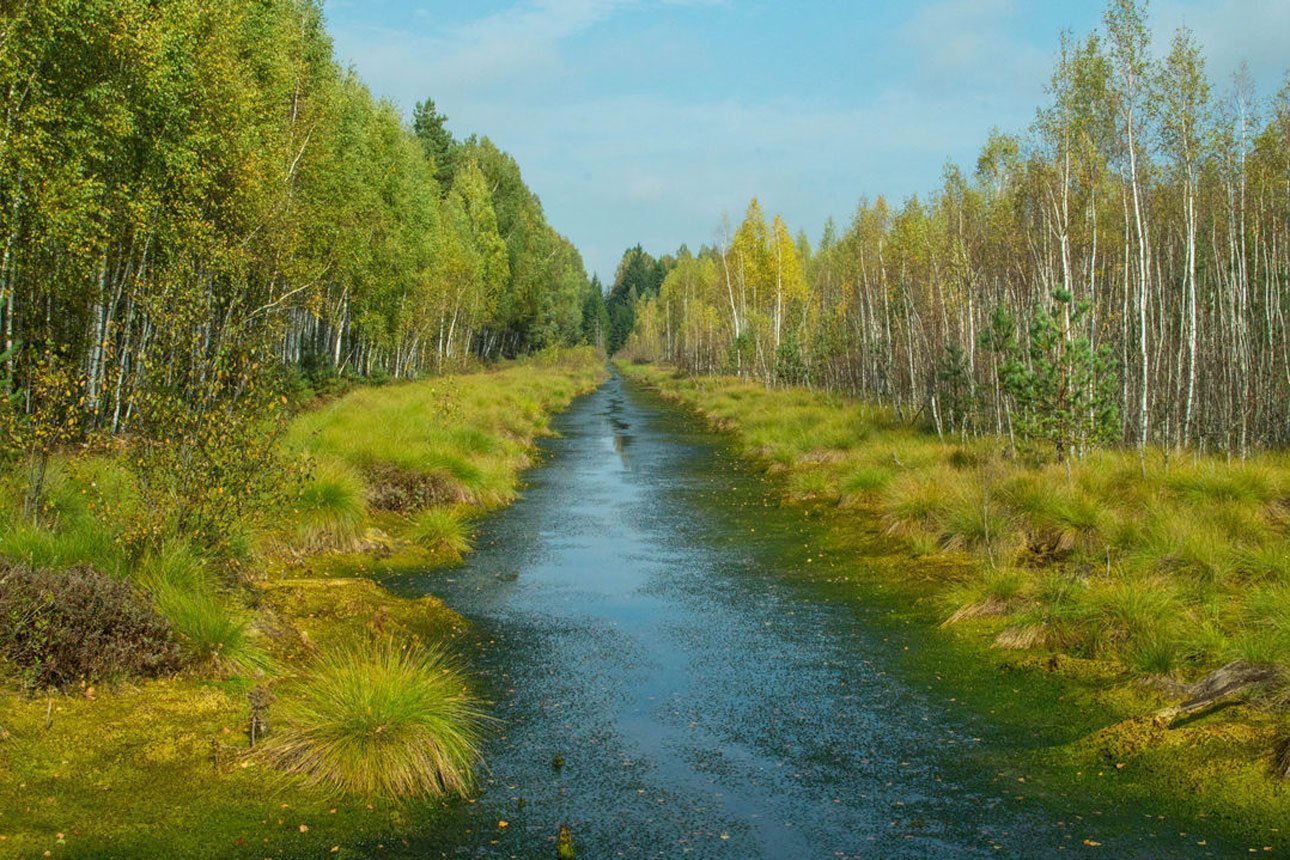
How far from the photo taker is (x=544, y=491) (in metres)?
21.0

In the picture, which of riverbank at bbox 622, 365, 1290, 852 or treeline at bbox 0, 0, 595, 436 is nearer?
riverbank at bbox 622, 365, 1290, 852

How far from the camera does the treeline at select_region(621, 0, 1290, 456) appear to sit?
18.1 meters

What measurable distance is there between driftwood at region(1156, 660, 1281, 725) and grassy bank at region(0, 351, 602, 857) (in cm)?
521

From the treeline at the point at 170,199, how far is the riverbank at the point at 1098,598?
8.00 metres

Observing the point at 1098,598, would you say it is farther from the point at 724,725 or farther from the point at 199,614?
the point at 199,614

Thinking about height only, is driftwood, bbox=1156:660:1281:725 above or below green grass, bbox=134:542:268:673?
below

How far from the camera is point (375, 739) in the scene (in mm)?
6504

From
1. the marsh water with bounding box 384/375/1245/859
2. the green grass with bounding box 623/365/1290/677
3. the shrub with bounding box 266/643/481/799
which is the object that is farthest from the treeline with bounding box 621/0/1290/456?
the shrub with bounding box 266/643/481/799

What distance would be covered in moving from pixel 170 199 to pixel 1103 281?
964 inches

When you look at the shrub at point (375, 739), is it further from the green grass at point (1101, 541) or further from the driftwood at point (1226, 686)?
the green grass at point (1101, 541)

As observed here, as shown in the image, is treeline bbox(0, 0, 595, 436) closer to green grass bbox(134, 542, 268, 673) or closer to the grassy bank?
the grassy bank

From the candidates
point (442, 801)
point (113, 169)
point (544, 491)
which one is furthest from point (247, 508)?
point (544, 491)

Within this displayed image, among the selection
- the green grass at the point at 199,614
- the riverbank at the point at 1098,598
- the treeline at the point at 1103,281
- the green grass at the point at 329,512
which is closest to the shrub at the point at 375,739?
the green grass at the point at 199,614

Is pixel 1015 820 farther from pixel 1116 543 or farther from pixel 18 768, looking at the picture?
pixel 1116 543
